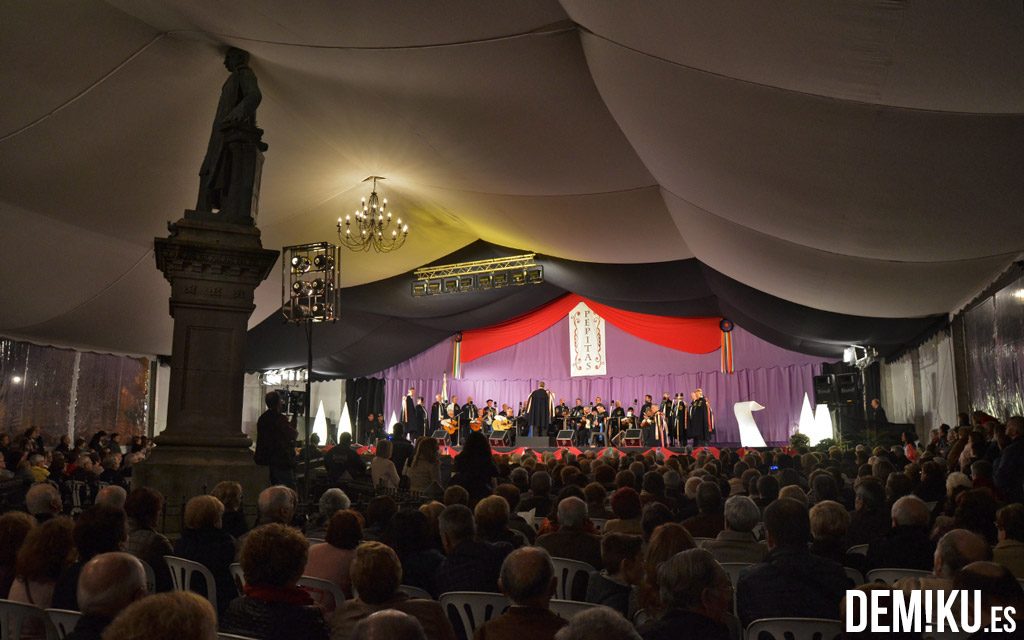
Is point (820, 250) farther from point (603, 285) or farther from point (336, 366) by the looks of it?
point (336, 366)

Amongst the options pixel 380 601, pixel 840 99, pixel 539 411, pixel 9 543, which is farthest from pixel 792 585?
pixel 539 411

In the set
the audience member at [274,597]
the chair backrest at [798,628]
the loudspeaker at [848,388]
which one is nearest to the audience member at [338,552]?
the audience member at [274,597]

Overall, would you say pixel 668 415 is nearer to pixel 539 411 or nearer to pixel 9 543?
pixel 539 411

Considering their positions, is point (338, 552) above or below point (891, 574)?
above

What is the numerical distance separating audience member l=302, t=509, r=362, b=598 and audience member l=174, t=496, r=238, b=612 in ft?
1.63

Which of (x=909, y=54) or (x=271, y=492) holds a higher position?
(x=909, y=54)

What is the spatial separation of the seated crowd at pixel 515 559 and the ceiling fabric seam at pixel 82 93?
508 cm

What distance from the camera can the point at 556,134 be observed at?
8844mm

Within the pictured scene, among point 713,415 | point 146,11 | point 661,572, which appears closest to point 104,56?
point 146,11

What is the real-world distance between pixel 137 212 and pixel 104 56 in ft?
10.3

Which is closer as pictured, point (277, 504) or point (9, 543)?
point (9, 543)

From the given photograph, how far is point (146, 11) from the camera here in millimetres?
7539

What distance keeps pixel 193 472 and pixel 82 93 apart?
4479 millimetres

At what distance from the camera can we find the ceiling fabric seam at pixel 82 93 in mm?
8086
